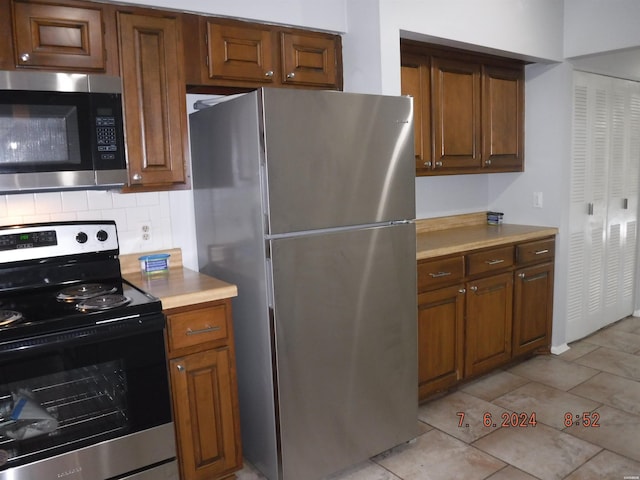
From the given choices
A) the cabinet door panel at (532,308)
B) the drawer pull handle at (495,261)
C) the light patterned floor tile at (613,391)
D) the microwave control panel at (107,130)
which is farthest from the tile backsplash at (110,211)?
the light patterned floor tile at (613,391)

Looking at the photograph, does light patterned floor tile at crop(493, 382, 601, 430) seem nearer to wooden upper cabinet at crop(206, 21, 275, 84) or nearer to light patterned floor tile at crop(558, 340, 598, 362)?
light patterned floor tile at crop(558, 340, 598, 362)

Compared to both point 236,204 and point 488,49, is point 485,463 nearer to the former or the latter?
point 236,204

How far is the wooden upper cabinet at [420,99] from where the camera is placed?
3.02 m

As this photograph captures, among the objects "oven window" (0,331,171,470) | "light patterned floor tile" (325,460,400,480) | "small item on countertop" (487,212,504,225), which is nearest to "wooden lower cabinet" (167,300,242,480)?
"oven window" (0,331,171,470)

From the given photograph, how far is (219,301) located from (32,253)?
80 centimetres

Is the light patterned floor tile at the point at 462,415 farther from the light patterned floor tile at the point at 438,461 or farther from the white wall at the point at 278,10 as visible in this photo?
the white wall at the point at 278,10

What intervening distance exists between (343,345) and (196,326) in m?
0.62

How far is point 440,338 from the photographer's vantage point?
9.59 ft

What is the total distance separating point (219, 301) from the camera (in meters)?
2.13

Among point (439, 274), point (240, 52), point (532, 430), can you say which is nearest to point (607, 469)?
point (532, 430)

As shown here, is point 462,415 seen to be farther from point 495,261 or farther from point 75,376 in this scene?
point 75,376

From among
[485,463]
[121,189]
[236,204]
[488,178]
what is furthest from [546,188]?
[121,189]

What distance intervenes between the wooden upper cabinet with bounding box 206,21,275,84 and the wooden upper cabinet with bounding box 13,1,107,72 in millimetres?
476

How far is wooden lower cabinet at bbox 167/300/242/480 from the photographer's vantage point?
6.72 ft
